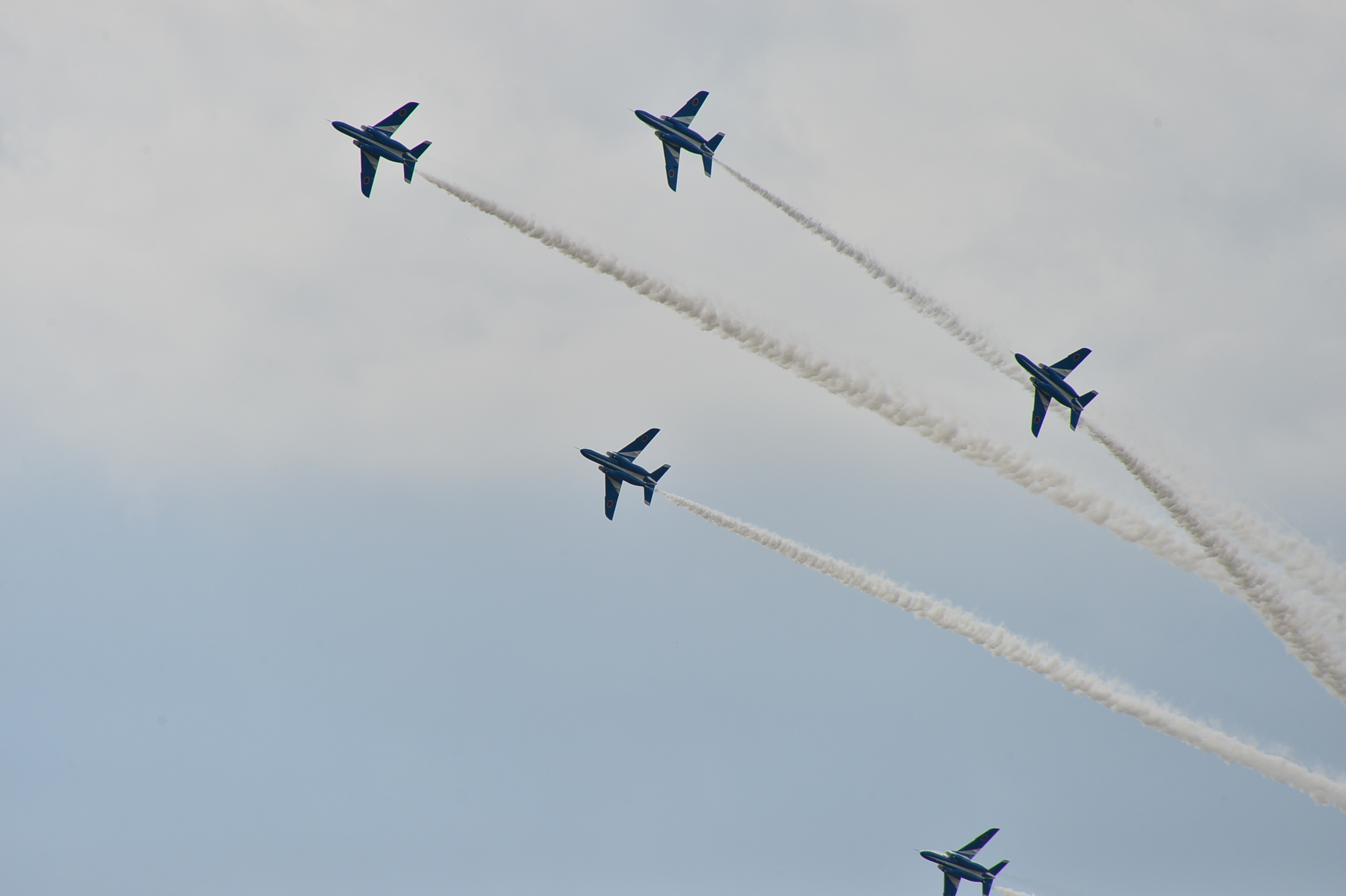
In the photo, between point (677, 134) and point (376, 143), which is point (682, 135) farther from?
point (376, 143)

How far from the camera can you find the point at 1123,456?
49250 millimetres

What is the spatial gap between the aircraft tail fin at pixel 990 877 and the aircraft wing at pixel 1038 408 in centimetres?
2799

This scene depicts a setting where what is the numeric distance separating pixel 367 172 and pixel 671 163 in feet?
51.9

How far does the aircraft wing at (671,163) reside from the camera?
58.4 metres

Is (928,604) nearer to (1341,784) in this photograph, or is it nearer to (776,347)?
(776,347)

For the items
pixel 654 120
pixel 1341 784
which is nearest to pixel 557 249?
pixel 654 120

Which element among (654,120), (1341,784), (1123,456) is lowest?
(1341,784)

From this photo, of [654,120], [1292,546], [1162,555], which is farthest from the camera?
[654,120]

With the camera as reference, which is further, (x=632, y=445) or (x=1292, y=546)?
(x=632, y=445)

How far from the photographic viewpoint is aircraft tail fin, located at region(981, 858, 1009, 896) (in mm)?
65438

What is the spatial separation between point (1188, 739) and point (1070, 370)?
16951 mm

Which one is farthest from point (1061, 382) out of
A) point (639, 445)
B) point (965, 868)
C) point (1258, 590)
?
point (965, 868)

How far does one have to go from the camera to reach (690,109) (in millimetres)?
58375

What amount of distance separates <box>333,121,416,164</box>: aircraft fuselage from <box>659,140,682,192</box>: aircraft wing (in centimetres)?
1329
